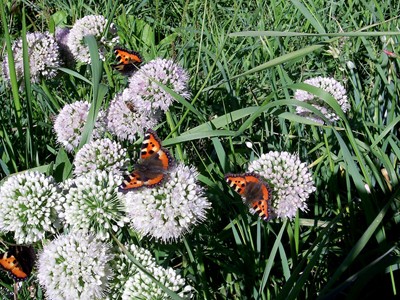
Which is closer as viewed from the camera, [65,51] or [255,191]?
[255,191]

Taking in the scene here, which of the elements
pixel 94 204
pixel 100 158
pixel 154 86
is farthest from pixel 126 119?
pixel 94 204

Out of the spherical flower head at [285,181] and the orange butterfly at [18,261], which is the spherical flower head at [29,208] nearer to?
the orange butterfly at [18,261]

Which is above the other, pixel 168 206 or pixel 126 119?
pixel 126 119

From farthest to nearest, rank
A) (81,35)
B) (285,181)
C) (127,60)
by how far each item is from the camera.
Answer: (81,35), (127,60), (285,181)

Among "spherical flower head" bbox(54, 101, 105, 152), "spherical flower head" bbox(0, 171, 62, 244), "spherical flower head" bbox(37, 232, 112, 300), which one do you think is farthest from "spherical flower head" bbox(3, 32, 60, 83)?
"spherical flower head" bbox(37, 232, 112, 300)

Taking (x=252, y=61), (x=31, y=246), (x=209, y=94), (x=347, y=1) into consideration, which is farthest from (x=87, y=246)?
(x=347, y=1)

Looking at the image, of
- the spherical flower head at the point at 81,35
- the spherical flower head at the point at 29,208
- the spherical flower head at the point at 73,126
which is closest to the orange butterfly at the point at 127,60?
the spherical flower head at the point at 73,126

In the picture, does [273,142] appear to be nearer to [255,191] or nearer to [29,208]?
[255,191]
